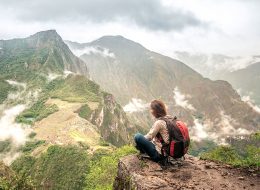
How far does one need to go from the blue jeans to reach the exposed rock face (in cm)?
37

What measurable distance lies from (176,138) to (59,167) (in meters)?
148

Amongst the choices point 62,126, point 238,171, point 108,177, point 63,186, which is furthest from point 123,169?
point 62,126

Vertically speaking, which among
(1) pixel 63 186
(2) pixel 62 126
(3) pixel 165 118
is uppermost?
(3) pixel 165 118

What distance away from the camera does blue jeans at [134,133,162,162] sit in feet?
62.7

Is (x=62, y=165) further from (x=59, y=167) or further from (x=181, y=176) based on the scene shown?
(x=181, y=176)

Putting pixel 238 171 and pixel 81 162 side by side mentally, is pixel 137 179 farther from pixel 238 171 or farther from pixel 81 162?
pixel 81 162

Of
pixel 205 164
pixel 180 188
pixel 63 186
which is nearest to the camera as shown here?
pixel 180 188

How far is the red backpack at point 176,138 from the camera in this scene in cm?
1841

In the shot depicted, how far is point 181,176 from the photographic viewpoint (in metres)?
18.4

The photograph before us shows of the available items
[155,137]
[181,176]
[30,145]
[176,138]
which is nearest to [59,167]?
[30,145]

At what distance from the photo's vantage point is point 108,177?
86.6 metres

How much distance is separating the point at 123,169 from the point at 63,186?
128037 millimetres

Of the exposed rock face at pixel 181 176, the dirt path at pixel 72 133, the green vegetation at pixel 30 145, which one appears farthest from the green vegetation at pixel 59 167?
the exposed rock face at pixel 181 176

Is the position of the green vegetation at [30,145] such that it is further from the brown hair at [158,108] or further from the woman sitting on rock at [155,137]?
the brown hair at [158,108]
